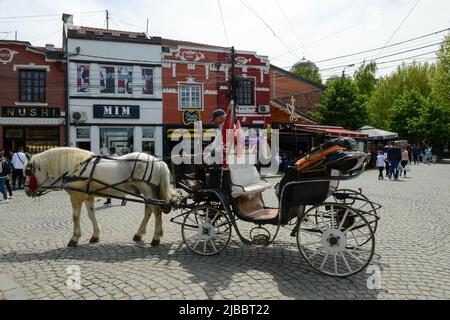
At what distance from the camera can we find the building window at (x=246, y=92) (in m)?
24.5

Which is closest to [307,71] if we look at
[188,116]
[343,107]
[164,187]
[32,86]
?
[343,107]

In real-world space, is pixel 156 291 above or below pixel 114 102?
below

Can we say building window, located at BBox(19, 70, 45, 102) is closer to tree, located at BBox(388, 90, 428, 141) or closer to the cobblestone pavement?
the cobblestone pavement

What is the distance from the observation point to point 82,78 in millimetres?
20469

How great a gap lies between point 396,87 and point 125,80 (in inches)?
1219

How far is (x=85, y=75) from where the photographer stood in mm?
20516

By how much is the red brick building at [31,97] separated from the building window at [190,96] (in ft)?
22.7

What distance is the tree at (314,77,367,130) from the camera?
29.1 metres

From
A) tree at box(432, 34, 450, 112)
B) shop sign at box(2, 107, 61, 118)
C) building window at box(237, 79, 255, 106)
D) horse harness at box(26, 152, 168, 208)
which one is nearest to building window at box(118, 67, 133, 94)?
shop sign at box(2, 107, 61, 118)

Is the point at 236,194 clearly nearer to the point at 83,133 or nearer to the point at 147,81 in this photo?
the point at 83,133
